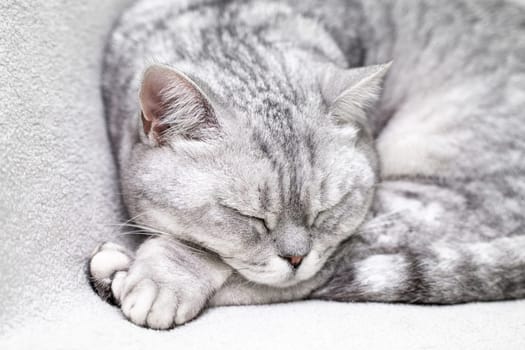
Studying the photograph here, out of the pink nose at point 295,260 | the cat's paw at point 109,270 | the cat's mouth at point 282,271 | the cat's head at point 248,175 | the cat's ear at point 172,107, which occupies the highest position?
the cat's ear at point 172,107

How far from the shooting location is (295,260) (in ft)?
4.59

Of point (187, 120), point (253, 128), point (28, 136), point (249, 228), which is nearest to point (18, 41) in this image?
point (28, 136)

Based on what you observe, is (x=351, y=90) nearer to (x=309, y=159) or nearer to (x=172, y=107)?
(x=309, y=159)

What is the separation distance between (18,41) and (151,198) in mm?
508

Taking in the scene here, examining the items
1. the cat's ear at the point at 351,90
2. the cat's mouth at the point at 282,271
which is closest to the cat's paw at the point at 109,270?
the cat's mouth at the point at 282,271

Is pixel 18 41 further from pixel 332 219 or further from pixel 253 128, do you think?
pixel 332 219

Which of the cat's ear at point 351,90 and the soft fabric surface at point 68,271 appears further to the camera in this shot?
the cat's ear at point 351,90

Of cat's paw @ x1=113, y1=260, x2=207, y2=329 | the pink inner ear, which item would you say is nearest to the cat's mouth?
cat's paw @ x1=113, y1=260, x2=207, y2=329

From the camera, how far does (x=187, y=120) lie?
55.0 inches

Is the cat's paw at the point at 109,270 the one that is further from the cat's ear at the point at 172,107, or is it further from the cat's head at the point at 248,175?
the cat's ear at the point at 172,107

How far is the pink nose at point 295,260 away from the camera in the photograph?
139 centimetres

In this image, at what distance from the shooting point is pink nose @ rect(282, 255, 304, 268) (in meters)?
1.39

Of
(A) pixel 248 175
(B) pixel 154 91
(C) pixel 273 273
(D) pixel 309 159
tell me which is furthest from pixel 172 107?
(C) pixel 273 273

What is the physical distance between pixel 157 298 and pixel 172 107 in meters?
0.43
